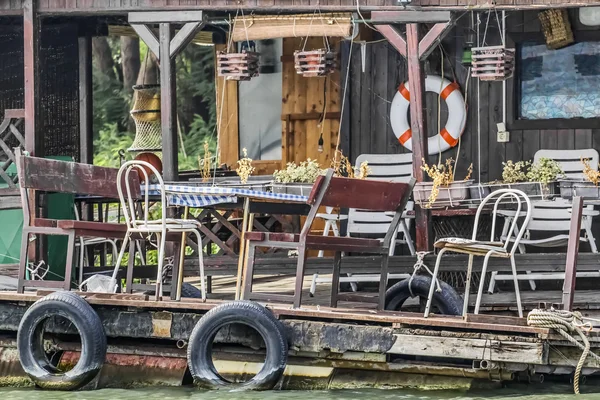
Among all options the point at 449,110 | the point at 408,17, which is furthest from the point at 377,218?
the point at 408,17

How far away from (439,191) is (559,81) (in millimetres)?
2436

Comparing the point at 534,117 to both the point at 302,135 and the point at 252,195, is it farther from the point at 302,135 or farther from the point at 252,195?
the point at 252,195

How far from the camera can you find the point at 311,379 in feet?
28.6

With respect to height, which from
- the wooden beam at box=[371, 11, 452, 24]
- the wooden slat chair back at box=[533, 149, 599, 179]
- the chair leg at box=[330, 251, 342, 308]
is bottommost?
the chair leg at box=[330, 251, 342, 308]

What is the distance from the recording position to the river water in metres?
8.25

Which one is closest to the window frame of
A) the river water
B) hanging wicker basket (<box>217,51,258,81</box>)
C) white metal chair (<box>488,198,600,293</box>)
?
white metal chair (<box>488,198,600,293</box>)

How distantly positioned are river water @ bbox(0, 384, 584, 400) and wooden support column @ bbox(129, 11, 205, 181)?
91.5 inches

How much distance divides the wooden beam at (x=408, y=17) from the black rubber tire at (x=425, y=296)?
77.6 inches

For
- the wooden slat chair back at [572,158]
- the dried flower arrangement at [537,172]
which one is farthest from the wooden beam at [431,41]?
the wooden slat chair back at [572,158]

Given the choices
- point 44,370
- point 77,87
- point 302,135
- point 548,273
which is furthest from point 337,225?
point 44,370

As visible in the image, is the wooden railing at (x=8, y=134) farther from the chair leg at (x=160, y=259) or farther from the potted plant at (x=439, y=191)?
the potted plant at (x=439, y=191)

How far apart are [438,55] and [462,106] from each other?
0.55 metres

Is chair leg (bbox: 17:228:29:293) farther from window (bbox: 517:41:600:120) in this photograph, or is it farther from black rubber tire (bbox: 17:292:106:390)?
window (bbox: 517:41:600:120)

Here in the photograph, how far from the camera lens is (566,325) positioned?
26.4 feet
